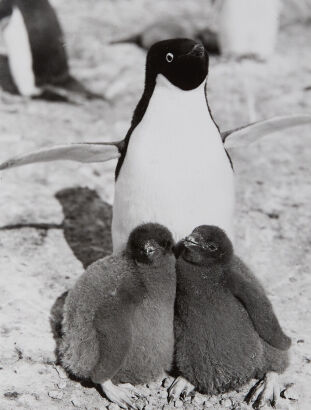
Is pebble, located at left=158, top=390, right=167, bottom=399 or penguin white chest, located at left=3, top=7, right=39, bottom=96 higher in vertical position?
penguin white chest, located at left=3, top=7, right=39, bottom=96

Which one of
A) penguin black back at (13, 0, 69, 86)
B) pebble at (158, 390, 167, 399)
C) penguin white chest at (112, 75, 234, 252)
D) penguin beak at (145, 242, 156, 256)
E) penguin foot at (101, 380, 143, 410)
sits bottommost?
pebble at (158, 390, 167, 399)

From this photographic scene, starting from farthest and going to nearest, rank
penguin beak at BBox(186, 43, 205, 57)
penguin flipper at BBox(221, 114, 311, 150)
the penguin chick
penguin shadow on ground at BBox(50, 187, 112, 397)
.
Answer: penguin shadow on ground at BBox(50, 187, 112, 397)
penguin flipper at BBox(221, 114, 311, 150)
penguin beak at BBox(186, 43, 205, 57)
the penguin chick

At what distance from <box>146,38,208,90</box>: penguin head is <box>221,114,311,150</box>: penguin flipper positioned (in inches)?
15.9

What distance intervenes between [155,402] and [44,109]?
11.7 feet

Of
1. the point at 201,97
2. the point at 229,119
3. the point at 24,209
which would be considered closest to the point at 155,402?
the point at 201,97

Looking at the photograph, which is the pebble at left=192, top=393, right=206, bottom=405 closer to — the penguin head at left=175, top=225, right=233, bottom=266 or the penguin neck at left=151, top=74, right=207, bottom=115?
the penguin head at left=175, top=225, right=233, bottom=266

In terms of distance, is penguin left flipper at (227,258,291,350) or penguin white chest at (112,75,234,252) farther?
penguin white chest at (112,75,234,252)

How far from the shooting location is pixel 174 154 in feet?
10.1

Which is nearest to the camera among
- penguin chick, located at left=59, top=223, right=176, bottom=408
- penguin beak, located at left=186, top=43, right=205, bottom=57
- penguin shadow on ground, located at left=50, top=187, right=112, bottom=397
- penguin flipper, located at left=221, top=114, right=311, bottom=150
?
penguin chick, located at left=59, top=223, right=176, bottom=408

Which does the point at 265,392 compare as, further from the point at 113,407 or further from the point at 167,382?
the point at 113,407

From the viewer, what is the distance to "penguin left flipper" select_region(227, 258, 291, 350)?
8.68 feet

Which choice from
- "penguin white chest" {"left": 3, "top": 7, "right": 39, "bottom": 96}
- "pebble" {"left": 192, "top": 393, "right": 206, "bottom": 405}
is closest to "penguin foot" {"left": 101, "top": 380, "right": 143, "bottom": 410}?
"pebble" {"left": 192, "top": 393, "right": 206, "bottom": 405}

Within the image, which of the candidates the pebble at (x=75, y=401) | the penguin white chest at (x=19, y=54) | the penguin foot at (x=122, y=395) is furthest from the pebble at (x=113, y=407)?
the penguin white chest at (x=19, y=54)

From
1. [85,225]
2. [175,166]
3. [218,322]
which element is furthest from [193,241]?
[85,225]
